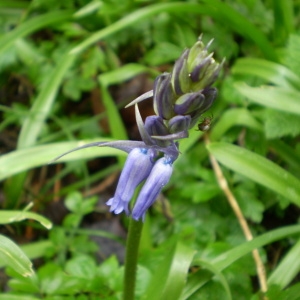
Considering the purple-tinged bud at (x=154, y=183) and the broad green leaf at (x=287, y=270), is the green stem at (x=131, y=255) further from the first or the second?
the broad green leaf at (x=287, y=270)

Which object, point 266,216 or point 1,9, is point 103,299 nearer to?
point 266,216

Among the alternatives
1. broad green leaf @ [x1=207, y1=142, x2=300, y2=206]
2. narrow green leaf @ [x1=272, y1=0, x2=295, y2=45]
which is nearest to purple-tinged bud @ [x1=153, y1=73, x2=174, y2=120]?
broad green leaf @ [x1=207, y1=142, x2=300, y2=206]

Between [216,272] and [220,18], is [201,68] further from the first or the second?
[220,18]

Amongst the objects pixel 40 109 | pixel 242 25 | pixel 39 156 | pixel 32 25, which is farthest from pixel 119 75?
pixel 39 156

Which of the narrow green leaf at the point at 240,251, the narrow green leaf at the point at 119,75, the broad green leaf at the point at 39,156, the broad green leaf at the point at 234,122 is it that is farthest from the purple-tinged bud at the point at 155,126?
the narrow green leaf at the point at 119,75

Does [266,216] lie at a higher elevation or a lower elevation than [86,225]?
A: lower

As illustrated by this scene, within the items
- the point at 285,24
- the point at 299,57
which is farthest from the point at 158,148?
the point at 285,24
